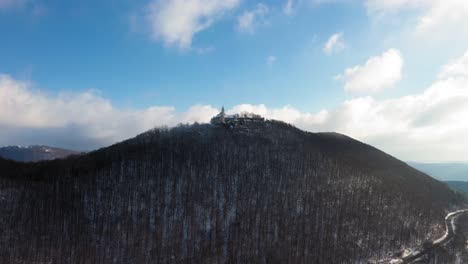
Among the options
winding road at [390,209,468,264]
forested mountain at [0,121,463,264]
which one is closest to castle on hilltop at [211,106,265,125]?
forested mountain at [0,121,463,264]

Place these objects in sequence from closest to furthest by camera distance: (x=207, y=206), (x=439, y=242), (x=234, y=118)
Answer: (x=439, y=242)
(x=207, y=206)
(x=234, y=118)

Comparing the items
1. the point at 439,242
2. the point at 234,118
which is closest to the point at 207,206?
the point at 234,118

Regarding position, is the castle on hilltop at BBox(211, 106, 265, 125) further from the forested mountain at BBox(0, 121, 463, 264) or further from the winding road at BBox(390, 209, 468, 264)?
the winding road at BBox(390, 209, 468, 264)

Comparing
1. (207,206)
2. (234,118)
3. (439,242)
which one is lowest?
(439,242)

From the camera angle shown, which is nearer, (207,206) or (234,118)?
(207,206)

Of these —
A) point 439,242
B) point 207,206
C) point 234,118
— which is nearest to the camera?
point 439,242

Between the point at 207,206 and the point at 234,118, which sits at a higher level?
the point at 234,118

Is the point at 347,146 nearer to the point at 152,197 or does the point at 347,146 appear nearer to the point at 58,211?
the point at 152,197

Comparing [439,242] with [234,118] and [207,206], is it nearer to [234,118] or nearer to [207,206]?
[207,206]

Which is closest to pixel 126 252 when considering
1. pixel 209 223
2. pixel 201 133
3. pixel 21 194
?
pixel 209 223
